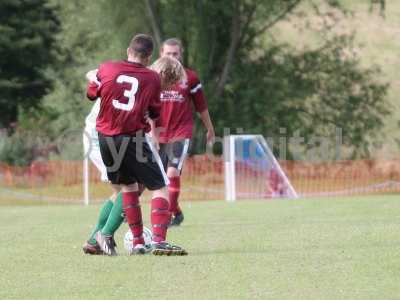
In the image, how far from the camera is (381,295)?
22.1ft

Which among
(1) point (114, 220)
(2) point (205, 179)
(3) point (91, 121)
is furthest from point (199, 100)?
(2) point (205, 179)

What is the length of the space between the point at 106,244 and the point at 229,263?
4.44 ft

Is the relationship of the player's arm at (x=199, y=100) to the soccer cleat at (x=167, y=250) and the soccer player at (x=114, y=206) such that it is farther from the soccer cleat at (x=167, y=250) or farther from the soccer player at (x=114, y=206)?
the soccer cleat at (x=167, y=250)

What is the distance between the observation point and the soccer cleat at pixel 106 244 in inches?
374

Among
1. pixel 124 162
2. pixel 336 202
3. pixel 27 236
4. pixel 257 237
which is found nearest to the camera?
pixel 124 162

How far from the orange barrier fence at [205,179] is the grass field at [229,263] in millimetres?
14923

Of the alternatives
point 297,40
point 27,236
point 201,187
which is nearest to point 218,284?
point 27,236

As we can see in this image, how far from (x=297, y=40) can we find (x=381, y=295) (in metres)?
41.5

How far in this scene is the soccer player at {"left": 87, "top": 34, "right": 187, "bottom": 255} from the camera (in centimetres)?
924

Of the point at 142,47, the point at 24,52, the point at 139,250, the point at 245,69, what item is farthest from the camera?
the point at 24,52

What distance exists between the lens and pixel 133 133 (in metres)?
9.34

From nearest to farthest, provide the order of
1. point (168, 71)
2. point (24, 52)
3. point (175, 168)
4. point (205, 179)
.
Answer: point (168, 71) → point (175, 168) → point (205, 179) → point (24, 52)

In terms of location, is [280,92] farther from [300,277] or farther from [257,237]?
[300,277]

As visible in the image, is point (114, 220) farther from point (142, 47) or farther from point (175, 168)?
point (175, 168)
